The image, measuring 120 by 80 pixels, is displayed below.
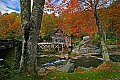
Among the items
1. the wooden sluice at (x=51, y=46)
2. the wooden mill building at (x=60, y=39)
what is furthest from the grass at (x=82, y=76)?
the wooden sluice at (x=51, y=46)

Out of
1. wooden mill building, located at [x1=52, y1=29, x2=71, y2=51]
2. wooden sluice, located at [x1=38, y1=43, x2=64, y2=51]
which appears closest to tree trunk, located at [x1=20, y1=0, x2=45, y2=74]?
wooden mill building, located at [x1=52, y1=29, x2=71, y2=51]

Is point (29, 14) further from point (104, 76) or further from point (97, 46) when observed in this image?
point (97, 46)

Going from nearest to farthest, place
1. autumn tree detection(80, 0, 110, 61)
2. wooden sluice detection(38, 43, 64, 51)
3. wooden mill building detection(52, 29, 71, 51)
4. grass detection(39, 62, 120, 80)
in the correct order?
grass detection(39, 62, 120, 80), autumn tree detection(80, 0, 110, 61), wooden sluice detection(38, 43, 64, 51), wooden mill building detection(52, 29, 71, 51)

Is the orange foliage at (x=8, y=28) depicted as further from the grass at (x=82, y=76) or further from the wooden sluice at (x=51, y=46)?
the grass at (x=82, y=76)

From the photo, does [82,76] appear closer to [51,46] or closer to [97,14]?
[97,14]

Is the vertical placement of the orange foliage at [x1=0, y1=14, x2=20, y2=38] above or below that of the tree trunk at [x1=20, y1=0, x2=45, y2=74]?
above

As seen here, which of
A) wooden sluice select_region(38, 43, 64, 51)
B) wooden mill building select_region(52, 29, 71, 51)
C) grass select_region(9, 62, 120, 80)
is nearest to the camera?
grass select_region(9, 62, 120, 80)

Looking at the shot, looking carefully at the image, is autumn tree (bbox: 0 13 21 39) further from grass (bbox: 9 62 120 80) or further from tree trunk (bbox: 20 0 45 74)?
tree trunk (bbox: 20 0 45 74)

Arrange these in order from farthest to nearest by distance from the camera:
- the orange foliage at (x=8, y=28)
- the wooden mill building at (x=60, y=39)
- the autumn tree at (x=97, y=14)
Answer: the wooden mill building at (x=60, y=39) < the orange foliage at (x=8, y=28) < the autumn tree at (x=97, y=14)

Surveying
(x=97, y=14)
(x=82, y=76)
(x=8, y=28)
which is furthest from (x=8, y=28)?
(x=82, y=76)

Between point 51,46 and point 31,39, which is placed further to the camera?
point 51,46

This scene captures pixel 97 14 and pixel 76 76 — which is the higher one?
pixel 97 14

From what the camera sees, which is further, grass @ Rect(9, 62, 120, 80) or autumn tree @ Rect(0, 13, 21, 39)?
autumn tree @ Rect(0, 13, 21, 39)

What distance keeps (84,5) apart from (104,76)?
10.9m
